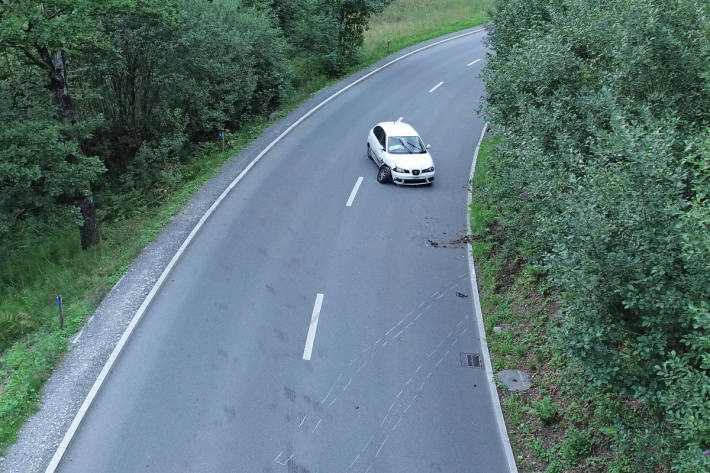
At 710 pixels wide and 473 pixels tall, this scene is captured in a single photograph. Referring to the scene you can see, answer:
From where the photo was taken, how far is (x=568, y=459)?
335 inches

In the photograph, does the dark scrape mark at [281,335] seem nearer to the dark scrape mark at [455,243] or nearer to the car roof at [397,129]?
the dark scrape mark at [455,243]

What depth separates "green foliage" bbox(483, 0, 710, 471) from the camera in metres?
5.98

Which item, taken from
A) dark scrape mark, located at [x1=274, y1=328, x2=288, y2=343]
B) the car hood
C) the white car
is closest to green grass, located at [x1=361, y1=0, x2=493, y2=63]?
the white car

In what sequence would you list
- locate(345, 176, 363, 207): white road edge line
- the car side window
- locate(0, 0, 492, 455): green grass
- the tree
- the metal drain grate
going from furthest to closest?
the car side window, locate(345, 176, 363, 207): white road edge line, the tree, the metal drain grate, locate(0, 0, 492, 455): green grass

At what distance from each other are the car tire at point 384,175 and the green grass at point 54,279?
20.5 feet

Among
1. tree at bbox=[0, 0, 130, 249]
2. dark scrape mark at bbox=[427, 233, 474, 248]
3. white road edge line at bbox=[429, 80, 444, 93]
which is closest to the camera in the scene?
tree at bbox=[0, 0, 130, 249]

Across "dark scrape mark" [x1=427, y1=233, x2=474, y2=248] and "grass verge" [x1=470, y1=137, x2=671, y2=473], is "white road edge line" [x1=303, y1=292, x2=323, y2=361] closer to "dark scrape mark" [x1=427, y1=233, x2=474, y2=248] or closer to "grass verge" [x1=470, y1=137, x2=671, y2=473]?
"grass verge" [x1=470, y1=137, x2=671, y2=473]

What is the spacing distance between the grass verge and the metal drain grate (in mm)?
331

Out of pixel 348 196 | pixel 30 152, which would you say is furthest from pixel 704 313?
pixel 30 152

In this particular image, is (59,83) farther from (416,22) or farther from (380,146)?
(416,22)

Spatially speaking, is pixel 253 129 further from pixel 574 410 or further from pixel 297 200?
pixel 574 410

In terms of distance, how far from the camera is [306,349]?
11.2 m

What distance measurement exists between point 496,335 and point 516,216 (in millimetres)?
2717

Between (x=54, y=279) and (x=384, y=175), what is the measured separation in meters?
11.1
